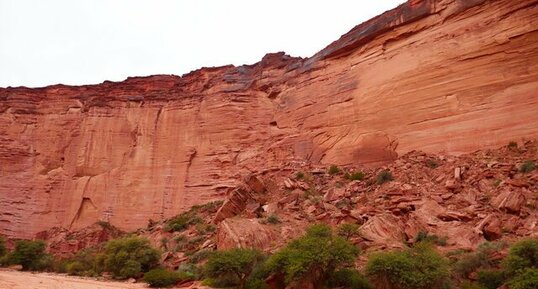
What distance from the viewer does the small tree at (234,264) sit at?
1525 cm

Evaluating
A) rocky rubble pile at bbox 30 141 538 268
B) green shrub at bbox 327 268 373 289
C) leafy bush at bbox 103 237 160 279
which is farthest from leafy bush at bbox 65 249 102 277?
green shrub at bbox 327 268 373 289

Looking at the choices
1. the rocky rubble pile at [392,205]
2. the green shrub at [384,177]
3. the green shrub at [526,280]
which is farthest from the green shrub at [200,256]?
the green shrub at [526,280]

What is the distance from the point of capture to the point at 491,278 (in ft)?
42.7

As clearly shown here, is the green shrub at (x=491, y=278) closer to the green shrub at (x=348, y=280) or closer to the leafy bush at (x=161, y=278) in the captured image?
the green shrub at (x=348, y=280)

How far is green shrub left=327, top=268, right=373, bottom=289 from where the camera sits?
13.9 meters

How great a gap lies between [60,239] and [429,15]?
26.5 metres

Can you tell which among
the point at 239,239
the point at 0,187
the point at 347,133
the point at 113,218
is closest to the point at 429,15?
the point at 347,133

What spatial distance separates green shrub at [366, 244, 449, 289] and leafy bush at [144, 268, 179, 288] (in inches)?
295

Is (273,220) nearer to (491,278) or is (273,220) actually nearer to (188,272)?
(188,272)

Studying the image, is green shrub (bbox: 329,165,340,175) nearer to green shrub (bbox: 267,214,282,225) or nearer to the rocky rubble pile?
the rocky rubble pile

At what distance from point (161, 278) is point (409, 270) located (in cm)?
903

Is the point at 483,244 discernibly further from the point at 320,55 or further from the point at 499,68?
the point at 320,55

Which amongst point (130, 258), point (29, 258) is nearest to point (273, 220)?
point (130, 258)

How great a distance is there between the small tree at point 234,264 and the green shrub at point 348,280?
9.01 feet
